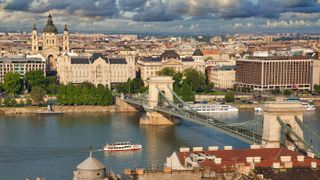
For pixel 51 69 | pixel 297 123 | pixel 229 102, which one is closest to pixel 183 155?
pixel 297 123

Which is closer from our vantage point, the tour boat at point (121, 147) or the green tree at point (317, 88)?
the tour boat at point (121, 147)

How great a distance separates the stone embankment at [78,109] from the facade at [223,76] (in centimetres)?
1092

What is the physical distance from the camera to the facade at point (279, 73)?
3512cm

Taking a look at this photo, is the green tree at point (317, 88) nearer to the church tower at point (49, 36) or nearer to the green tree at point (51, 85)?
the green tree at point (51, 85)

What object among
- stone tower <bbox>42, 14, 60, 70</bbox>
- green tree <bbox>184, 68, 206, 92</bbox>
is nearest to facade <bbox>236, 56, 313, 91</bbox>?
green tree <bbox>184, 68, 206, 92</bbox>

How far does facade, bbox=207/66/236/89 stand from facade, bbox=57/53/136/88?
4.80m

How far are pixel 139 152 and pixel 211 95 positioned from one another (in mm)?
15311

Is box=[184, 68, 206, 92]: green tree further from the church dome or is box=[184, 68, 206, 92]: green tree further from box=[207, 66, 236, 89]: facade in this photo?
the church dome

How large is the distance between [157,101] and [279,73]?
536 inches

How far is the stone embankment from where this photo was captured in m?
25.6

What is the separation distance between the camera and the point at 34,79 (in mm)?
32031

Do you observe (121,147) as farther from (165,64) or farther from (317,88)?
(165,64)

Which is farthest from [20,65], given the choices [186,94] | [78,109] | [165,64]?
[186,94]

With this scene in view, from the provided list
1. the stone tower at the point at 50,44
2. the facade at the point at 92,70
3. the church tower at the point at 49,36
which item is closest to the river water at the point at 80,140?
the facade at the point at 92,70
